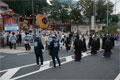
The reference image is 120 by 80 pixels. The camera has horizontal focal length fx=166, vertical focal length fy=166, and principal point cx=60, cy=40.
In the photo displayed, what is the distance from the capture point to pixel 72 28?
4216 cm

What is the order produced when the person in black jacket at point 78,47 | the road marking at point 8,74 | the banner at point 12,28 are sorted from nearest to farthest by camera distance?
the road marking at point 8,74 → the person in black jacket at point 78,47 → the banner at point 12,28

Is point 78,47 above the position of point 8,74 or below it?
above

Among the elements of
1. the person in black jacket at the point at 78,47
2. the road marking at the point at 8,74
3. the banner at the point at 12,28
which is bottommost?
the road marking at the point at 8,74

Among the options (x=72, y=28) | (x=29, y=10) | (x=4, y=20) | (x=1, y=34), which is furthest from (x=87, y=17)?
(x=1, y=34)

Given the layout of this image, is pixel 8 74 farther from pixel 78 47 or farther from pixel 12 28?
pixel 12 28

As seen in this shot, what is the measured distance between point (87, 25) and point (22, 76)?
35.7 metres

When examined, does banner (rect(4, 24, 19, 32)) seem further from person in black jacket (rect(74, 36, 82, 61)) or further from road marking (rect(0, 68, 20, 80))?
road marking (rect(0, 68, 20, 80))

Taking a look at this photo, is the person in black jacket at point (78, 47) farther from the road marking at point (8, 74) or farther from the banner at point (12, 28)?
the banner at point (12, 28)

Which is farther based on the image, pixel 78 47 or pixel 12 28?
pixel 12 28

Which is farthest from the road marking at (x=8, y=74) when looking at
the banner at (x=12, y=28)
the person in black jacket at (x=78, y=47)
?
the banner at (x=12, y=28)

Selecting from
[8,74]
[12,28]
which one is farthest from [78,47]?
[12,28]

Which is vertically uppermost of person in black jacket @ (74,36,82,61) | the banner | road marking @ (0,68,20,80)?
the banner

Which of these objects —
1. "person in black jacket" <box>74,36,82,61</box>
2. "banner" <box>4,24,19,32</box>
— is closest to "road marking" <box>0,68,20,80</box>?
"person in black jacket" <box>74,36,82,61</box>

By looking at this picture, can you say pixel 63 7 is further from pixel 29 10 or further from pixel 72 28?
pixel 29 10
